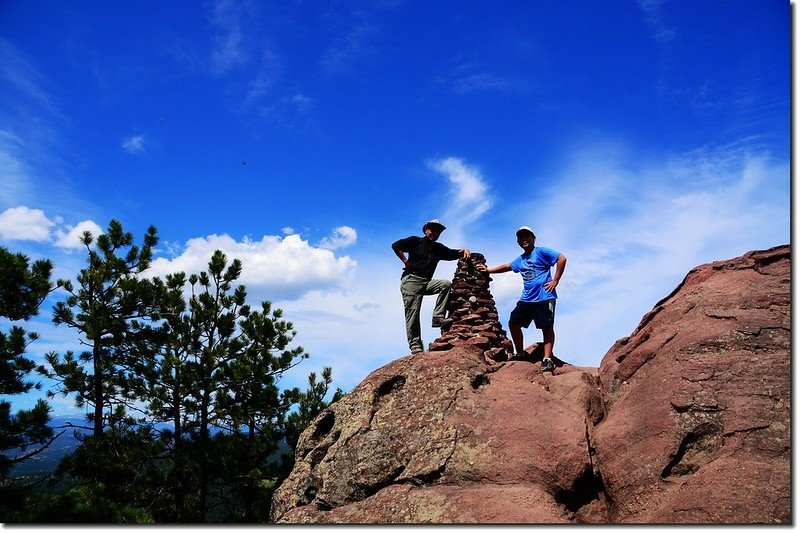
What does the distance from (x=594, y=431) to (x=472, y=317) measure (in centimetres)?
356

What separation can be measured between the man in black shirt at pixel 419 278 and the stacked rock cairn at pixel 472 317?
0.65 ft

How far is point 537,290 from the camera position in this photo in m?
9.76

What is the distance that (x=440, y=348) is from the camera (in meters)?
10.5

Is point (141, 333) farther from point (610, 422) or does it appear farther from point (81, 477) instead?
point (610, 422)

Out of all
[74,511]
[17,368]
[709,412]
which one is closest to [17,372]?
[17,368]

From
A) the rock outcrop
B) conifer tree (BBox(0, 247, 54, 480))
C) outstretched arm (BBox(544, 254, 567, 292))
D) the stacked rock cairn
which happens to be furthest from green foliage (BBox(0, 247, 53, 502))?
outstretched arm (BBox(544, 254, 567, 292))

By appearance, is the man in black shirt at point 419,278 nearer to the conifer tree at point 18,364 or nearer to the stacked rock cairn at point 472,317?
the stacked rock cairn at point 472,317

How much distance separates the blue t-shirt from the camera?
9.73 metres

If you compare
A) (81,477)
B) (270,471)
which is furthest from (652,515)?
(81,477)

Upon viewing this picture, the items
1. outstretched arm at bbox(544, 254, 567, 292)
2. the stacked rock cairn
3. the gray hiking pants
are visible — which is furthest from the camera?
the gray hiking pants

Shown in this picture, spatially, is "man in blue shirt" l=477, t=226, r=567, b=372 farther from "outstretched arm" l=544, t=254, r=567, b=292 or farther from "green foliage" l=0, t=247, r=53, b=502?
"green foliage" l=0, t=247, r=53, b=502

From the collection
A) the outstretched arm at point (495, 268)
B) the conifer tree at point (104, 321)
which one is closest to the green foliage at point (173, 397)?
the conifer tree at point (104, 321)

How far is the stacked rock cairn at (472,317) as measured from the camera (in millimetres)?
10578

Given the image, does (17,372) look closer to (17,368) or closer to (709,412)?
(17,368)
